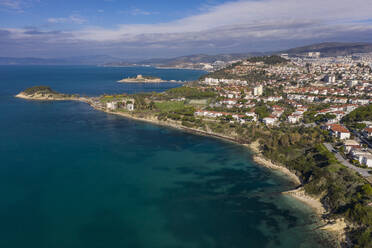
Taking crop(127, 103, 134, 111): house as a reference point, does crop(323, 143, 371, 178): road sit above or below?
below

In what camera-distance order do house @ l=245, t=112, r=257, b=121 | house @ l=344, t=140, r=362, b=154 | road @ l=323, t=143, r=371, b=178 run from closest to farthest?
road @ l=323, t=143, r=371, b=178 → house @ l=344, t=140, r=362, b=154 → house @ l=245, t=112, r=257, b=121

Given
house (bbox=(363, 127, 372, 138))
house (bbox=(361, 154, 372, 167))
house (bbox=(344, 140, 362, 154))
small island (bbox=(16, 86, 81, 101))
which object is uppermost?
small island (bbox=(16, 86, 81, 101))

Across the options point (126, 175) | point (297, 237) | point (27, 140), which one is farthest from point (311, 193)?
point (27, 140)

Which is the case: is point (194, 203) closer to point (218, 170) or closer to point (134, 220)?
point (134, 220)

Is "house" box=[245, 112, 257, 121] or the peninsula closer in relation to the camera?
the peninsula

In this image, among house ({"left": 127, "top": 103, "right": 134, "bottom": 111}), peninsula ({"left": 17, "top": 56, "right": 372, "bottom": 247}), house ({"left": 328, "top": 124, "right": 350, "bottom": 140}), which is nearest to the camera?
peninsula ({"left": 17, "top": 56, "right": 372, "bottom": 247})

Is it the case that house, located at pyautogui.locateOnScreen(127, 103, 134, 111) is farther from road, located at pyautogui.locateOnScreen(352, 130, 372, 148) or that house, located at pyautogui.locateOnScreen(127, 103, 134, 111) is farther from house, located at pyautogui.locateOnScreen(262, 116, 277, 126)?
road, located at pyautogui.locateOnScreen(352, 130, 372, 148)

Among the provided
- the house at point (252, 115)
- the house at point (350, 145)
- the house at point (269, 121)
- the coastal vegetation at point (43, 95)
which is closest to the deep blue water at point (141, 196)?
the house at point (350, 145)

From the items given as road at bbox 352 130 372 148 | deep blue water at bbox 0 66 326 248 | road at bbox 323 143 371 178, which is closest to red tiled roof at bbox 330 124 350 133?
road at bbox 352 130 372 148
